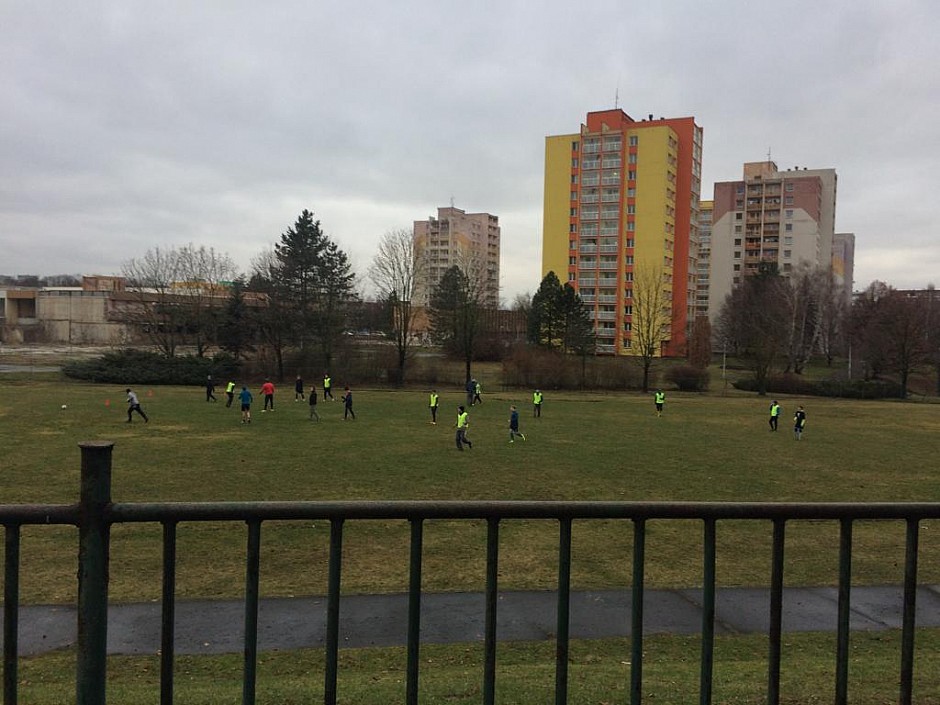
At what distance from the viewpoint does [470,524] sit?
13.5m

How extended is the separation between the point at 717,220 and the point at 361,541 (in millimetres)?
115726

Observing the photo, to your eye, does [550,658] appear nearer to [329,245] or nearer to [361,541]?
[361,541]

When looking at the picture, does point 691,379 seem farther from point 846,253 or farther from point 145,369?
point 846,253

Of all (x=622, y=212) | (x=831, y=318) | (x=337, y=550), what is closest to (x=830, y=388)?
(x=831, y=318)

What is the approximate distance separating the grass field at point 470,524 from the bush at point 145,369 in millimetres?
16227

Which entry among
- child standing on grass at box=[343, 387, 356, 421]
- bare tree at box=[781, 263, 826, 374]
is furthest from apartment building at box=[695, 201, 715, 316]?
child standing on grass at box=[343, 387, 356, 421]

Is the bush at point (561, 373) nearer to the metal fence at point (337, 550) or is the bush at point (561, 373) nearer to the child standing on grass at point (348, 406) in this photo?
the child standing on grass at point (348, 406)

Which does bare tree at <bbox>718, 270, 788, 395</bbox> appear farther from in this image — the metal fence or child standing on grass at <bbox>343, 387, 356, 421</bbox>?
the metal fence

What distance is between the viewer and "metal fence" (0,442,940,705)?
2277 mm

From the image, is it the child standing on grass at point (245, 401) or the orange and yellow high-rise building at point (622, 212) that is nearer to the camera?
the child standing on grass at point (245, 401)

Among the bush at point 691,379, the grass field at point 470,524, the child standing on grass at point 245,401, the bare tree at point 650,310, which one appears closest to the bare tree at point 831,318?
the bare tree at point 650,310

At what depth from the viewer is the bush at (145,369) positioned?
165 feet

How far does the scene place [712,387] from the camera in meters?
60.3

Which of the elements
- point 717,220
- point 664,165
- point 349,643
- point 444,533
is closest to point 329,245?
point 664,165
